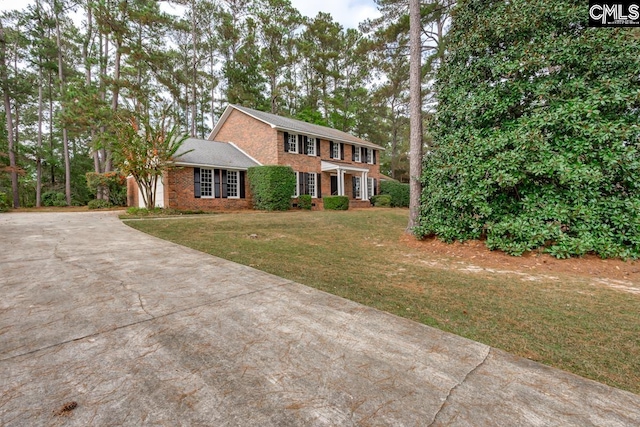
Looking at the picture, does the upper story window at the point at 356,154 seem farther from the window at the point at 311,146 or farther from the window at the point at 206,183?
the window at the point at 206,183

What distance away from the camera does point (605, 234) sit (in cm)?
500

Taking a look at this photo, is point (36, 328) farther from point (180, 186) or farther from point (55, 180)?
point (55, 180)

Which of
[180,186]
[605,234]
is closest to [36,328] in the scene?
[605,234]

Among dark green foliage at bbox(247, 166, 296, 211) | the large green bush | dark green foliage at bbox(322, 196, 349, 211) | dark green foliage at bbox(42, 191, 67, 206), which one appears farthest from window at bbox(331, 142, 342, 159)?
dark green foliage at bbox(42, 191, 67, 206)

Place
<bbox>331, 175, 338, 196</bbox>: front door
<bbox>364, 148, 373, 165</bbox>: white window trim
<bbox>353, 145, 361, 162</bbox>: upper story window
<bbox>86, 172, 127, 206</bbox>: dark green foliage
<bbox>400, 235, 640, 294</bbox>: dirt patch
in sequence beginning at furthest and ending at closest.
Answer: <bbox>364, 148, 373, 165</bbox>: white window trim → <bbox>353, 145, 361, 162</bbox>: upper story window → <bbox>331, 175, 338, 196</bbox>: front door → <bbox>86, 172, 127, 206</bbox>: dark green foliage → <bbox>400, 235, 640, 294</bbox>: dirt patch

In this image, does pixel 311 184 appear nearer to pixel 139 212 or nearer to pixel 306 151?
pixel 306 151

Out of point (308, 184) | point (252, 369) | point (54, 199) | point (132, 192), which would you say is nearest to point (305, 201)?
Result: point (308, 184)

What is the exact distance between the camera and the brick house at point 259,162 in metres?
15.1

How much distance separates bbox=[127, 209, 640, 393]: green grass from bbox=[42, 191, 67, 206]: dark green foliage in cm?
2220

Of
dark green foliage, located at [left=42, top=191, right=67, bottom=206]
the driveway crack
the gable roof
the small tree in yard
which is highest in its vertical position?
the gable roof

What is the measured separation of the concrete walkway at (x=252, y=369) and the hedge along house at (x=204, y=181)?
12.3m

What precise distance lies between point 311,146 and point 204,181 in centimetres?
767

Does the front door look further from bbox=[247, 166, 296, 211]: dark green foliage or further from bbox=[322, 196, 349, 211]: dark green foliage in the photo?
bbox=[247, 166, 296, 211]: dark green foliage

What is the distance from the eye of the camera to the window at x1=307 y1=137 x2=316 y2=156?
64.2 feet
